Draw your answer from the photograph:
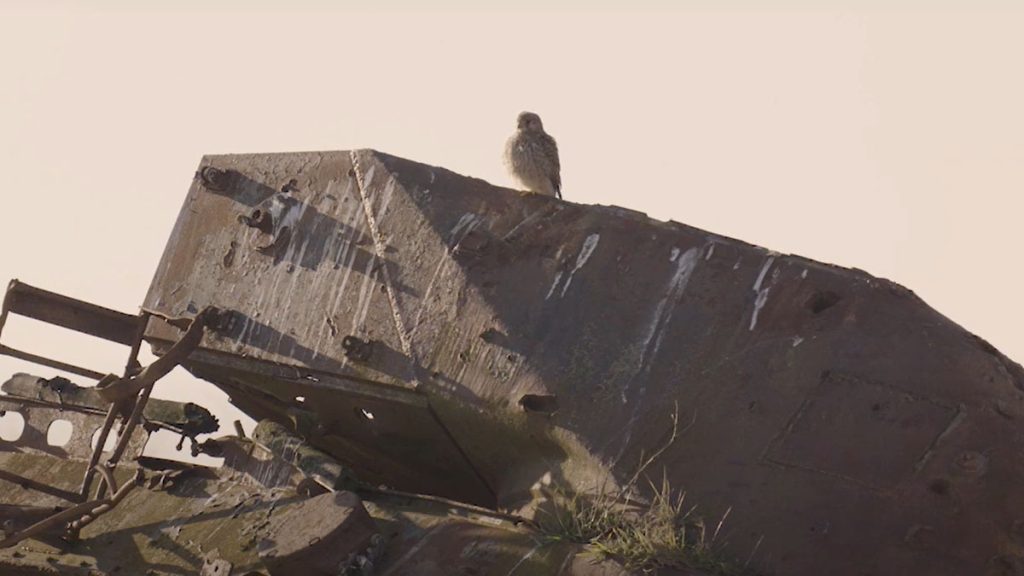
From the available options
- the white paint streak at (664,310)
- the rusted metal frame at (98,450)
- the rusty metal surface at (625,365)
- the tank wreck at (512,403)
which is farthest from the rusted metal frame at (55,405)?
the white paint streak at (664,310)

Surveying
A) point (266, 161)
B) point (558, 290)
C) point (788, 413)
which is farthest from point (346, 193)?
point (788, 413)

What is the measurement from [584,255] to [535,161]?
2.31m

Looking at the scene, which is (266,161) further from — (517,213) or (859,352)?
(859,352)

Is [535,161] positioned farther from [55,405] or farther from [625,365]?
[55,405]

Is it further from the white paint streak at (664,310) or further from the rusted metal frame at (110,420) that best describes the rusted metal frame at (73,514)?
the white paint streak at (664,310)

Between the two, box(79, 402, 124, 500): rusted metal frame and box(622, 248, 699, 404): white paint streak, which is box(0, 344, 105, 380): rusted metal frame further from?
box(622, 248, 699, 404): white paint streak

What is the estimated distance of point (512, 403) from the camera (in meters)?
7.29

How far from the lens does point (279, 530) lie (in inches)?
285

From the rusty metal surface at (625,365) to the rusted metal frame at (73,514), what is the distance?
823 millimetres

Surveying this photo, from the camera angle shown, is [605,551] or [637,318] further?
[637,318]

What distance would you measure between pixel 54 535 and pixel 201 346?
1.25m

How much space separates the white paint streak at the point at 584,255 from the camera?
7.36 meters

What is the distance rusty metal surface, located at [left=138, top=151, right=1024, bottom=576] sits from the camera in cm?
663

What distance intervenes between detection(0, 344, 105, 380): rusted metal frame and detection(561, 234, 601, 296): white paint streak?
2.85 meters
